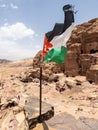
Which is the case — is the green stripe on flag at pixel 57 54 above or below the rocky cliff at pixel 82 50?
below

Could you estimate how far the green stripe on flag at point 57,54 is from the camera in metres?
9.64

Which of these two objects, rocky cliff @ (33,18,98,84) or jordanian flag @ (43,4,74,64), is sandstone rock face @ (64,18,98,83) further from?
jordanian flag @ (43,4,74,64)

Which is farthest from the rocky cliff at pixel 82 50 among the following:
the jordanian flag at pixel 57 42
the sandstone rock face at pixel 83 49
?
the jordanian flag at pixel 57 42

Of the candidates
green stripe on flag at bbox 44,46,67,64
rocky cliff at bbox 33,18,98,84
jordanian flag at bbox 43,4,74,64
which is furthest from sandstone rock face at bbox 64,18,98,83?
green stripe on flag at bbox 44,46,67,64

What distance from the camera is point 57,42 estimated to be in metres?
10.0

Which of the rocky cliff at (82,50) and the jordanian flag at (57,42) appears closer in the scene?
the jordanian flag at (57,42)

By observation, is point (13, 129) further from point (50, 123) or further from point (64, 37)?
point (64, 37)

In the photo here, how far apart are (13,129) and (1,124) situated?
624 millimetres

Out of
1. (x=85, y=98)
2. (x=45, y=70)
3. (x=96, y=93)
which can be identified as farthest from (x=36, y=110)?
(x=45, y=70)

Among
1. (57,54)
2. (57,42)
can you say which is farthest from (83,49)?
(57,54)

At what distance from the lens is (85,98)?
67.1 feet

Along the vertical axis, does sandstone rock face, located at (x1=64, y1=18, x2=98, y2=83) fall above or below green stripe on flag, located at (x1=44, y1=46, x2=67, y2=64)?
above

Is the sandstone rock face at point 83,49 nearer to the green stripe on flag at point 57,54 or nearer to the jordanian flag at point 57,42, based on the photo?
the jordanian flag at point 57,42

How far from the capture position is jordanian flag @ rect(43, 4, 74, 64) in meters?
9.67
